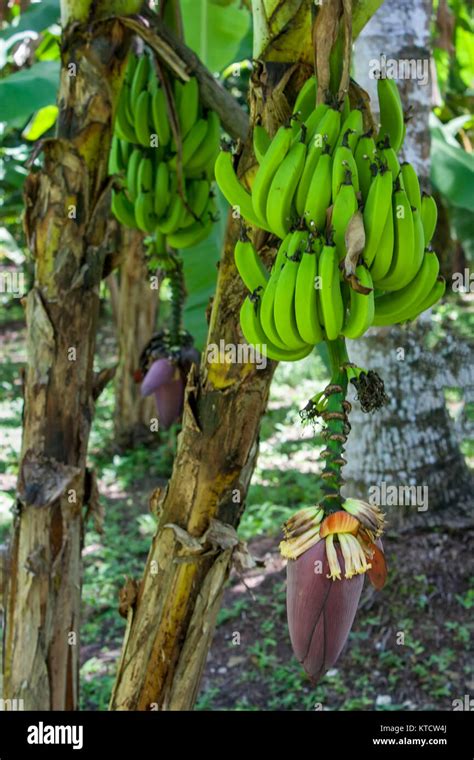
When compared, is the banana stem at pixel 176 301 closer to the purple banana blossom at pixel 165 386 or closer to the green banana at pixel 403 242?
the purple banana blossom at pixel 165 386

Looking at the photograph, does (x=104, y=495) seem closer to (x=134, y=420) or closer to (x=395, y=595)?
(x=134, y=420)

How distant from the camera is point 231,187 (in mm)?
923

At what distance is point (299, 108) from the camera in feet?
2.92

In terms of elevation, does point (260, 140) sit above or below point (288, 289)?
above

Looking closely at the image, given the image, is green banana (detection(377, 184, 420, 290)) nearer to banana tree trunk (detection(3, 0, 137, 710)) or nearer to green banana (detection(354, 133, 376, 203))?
green banana (detection(354, 133, 376, 203))

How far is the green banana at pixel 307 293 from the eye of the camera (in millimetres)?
762

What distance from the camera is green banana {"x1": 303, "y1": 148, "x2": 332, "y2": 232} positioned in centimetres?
79

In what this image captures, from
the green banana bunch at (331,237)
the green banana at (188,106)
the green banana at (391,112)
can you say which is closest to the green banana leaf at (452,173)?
the green banana at (188,106)

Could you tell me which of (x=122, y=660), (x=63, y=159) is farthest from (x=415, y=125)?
(x=122, y=660)

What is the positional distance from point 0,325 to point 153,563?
8359 mm

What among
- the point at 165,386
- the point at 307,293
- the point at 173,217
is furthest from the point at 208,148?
the point at 307,293

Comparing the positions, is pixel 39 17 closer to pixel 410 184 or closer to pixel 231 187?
pixel 231 187

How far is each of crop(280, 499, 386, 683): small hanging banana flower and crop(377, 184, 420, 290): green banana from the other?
0.80ft

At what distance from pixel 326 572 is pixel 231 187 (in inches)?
17.7
